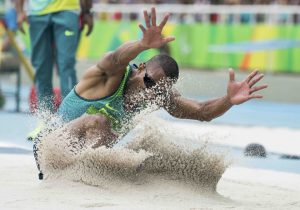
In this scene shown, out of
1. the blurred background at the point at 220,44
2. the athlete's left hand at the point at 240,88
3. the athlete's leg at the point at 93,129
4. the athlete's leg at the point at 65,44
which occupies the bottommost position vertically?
the blurred background at the point at 220,44

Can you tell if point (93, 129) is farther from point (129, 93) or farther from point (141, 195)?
point (141, 195)

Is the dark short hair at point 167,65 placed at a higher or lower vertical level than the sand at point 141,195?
higher

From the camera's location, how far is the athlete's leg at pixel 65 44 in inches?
451

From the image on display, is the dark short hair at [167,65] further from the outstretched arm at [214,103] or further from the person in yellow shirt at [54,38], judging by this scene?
the person in yellow shirt at [54,38]

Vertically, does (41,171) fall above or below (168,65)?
below

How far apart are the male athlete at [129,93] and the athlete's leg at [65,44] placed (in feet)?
12.0

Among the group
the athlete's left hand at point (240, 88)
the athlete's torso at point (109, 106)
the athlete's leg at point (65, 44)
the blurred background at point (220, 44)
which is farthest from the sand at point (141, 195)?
the blurred background at point (220, 44)

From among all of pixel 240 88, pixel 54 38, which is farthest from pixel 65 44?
pixel 240 88

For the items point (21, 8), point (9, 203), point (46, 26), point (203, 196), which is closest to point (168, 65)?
point (203, 196)

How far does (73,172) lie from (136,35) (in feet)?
43.7

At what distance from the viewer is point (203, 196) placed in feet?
23.4

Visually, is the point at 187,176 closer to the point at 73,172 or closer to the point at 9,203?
the point at 73,172

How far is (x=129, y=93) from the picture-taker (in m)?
7.46

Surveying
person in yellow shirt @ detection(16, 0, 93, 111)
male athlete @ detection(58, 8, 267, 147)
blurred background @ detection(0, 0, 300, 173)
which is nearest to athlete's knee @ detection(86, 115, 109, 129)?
male athlete @ detection(58, 8, 267, 147)
